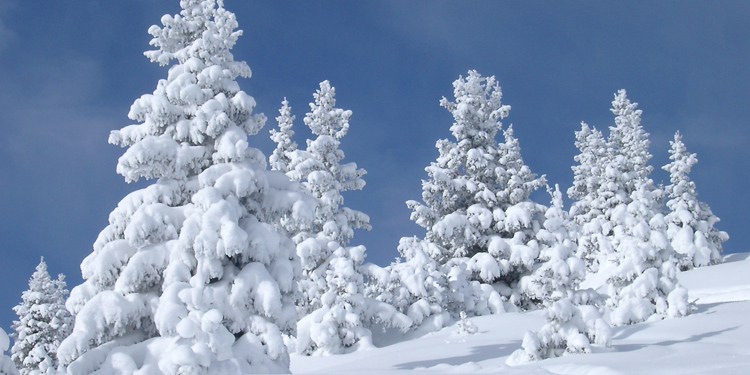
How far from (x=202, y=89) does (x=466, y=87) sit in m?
17.8

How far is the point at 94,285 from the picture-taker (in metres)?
13.2

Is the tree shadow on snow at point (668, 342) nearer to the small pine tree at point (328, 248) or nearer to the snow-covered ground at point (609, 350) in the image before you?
the snow-covered ground at point (609, 350)

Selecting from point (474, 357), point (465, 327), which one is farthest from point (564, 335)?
point (465, 327)

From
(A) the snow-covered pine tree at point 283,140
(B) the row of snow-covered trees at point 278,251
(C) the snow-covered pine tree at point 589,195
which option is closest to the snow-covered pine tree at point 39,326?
(B) the row of snow-covered trees at point 278,251

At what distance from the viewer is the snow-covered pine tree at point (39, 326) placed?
3038 cm

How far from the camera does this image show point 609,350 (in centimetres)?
1126

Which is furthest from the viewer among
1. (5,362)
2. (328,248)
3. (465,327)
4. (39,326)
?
(39,326)

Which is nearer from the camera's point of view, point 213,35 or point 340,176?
point 213,35

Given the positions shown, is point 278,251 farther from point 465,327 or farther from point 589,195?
point 589,195

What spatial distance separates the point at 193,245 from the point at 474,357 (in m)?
7.78

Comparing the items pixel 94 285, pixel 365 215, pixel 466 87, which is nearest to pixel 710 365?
pixel 94 285

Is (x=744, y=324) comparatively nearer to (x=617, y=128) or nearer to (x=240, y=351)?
(x=240, y=351)

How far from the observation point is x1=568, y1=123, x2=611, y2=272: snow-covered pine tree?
135 ft

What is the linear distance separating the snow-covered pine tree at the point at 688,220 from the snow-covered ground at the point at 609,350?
10114mm
